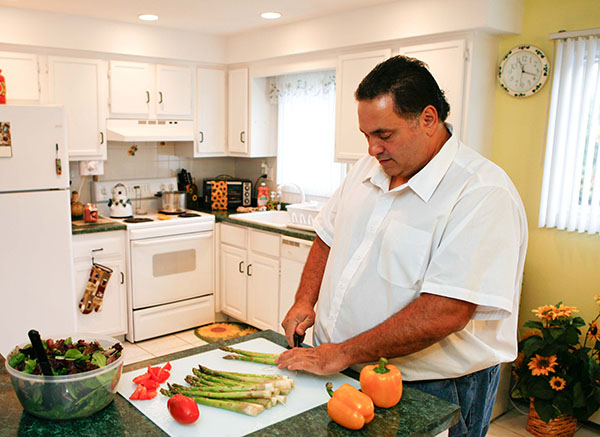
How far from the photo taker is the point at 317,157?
4.43 metres

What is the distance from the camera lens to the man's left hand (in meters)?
1.42

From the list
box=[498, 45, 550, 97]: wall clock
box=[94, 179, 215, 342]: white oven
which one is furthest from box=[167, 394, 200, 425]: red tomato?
box=[94, 179, 215, 342]: white oven

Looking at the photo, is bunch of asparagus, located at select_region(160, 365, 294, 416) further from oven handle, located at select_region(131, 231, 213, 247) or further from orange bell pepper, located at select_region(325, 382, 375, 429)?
oven handle, located at select_region(131, 231, 213, 247)

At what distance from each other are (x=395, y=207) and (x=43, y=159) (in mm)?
2465

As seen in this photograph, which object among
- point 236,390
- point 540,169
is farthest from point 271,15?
point 236,390

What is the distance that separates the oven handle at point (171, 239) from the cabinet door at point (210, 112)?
0.74 m

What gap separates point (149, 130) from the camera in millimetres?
4211

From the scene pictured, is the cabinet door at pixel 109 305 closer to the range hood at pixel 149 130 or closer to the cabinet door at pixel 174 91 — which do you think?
the range hood at pixel 149 130

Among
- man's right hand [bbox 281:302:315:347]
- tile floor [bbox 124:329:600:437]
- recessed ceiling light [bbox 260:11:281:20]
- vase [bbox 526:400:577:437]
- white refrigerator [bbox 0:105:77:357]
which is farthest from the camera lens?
recessed ceiling light [bbox 260:11:281:20]

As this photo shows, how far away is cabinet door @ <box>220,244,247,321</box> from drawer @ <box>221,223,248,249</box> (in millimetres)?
46

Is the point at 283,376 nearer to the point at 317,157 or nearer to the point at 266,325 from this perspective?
the point at 266,325

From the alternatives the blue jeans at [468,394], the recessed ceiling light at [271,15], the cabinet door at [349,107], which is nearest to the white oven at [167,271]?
the cabinet door at [349,107]

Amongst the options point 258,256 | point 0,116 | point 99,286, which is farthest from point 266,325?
point 0,116

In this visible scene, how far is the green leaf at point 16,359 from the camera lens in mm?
1244
